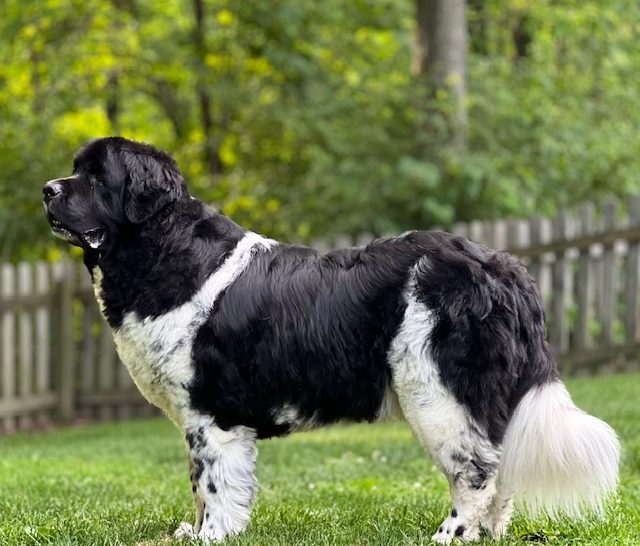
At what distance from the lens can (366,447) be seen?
7.38m

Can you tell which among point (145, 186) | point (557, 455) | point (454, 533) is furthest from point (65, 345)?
point (557, 455)

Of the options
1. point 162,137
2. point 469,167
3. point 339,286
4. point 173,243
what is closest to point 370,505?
point 339,286

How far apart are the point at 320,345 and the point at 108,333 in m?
7.63

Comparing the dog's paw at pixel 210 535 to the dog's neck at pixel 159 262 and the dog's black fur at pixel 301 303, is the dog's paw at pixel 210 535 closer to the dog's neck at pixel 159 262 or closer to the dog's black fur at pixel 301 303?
the dog's black fur at pixel 301 303

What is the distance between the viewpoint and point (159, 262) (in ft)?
14.1

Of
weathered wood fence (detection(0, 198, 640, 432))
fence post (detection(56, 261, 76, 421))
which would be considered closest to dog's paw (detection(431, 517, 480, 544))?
weathered wood fence (detection(0, 198, 640, 432))

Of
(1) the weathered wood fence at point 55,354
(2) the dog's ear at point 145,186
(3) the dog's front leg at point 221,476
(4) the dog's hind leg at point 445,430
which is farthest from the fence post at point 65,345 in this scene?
(4) the dog's hind leg at point 445,430

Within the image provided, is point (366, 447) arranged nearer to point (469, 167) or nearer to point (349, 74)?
point (469, 167)

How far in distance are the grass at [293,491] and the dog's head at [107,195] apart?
1304mm

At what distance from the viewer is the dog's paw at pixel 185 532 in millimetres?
4236

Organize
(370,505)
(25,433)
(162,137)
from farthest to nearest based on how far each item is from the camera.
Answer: (162,137)
(25,433)
(370,505)

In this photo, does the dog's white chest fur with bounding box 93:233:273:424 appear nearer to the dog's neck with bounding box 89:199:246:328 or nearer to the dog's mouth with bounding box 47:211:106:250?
the dog's neck with bounding box 89:199:246:328

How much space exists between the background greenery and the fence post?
1271 mm

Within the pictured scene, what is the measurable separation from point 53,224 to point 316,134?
8.19 metres
